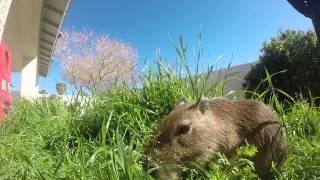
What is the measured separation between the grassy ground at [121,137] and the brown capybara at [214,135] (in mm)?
96

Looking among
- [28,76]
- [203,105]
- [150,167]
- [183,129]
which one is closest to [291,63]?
[28,76]

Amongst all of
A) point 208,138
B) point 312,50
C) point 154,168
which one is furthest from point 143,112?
point 312,50

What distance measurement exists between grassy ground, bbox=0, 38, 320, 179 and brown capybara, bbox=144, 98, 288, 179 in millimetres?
96

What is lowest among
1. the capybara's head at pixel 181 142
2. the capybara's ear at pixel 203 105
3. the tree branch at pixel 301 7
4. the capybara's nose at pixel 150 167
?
the capybara's nose at pixel 150 167

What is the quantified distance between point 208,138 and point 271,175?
0.49 m

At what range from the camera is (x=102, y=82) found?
502cm

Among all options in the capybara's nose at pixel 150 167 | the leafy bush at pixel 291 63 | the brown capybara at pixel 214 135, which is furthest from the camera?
the leafy bush at pixel 291 63

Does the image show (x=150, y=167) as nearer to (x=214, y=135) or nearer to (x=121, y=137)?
(x=121, y=137)

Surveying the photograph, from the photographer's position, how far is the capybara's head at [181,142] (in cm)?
239

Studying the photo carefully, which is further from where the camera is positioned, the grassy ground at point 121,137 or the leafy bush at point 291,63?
the leafy bush at point 291,63

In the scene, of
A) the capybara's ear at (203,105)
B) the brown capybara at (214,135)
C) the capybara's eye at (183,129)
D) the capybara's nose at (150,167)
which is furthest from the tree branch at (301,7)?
the capybara's nose at (150,167)

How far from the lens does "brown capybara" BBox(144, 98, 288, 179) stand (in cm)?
253

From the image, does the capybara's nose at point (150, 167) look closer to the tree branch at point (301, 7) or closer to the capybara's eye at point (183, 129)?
the capybara's eye at point (183, 129)

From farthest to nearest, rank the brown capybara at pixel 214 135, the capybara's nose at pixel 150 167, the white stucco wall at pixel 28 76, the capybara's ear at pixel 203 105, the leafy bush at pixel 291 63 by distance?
1. the leafy bush at pixel 291 63
2. the white stucco wall at pixel 28 76
3. the capybara's ear at pixel 203 105
4. the brown capybara at pixel 214 135
5. the capybara's nose at pixel 150 167
